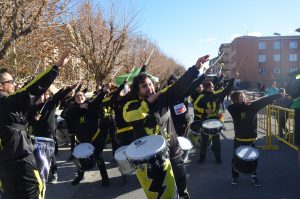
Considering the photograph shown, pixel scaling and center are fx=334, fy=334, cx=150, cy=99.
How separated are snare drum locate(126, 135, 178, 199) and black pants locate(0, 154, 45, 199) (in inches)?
41.9

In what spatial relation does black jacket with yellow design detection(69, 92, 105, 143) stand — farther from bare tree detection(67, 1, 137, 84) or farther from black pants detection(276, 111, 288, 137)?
bare tree detection(67, 1, 137, 84)

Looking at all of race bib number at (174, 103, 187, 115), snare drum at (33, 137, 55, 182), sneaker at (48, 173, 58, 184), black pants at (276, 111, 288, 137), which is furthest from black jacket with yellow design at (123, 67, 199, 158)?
black pants at (276, 111, 288, 137)

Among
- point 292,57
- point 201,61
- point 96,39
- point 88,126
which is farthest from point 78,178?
point 292,57

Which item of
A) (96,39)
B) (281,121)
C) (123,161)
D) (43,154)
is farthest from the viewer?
(96,39)

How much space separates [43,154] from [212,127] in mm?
3884

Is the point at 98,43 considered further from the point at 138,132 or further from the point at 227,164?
the point at 138,132

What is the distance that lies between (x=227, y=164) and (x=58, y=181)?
371cm

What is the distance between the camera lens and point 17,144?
3.44m

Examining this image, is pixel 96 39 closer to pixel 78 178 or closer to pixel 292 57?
pixel 78 178

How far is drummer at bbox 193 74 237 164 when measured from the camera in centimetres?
771

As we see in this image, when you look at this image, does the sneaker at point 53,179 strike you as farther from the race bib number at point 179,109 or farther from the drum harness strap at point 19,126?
the drum harness strap at point 19,126

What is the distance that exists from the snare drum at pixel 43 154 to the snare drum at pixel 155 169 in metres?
1.36

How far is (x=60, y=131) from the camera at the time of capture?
1060 centimetres

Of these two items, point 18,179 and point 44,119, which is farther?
point 44,119
